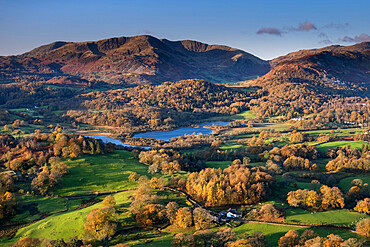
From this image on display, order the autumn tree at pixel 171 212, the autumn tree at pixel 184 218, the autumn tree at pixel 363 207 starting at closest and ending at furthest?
the autumn tree at pixel 184 218, the autumn tree at pixel 171 212, the autumn tree at pixel 363 207

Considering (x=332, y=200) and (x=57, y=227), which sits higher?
(x=332, y=200)

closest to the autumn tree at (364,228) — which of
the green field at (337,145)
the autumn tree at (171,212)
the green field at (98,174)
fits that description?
the autumn tree at (171,212)

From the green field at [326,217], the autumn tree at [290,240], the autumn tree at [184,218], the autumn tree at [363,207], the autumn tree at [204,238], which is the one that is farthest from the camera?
the autumn tree at [363,207]

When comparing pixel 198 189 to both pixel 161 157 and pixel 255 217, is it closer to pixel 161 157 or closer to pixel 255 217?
pixel 255 217

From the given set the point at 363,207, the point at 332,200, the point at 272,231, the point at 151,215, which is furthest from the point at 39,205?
the point at 363,207

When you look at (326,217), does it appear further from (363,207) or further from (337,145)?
(337,145)

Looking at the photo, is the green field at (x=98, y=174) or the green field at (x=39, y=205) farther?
the green field at (x=98, y=174)

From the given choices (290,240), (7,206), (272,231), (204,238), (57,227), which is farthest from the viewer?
(7,206)

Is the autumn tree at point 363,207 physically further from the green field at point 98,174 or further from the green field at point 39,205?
the green field at point 39,205

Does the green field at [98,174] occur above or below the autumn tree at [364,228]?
above
